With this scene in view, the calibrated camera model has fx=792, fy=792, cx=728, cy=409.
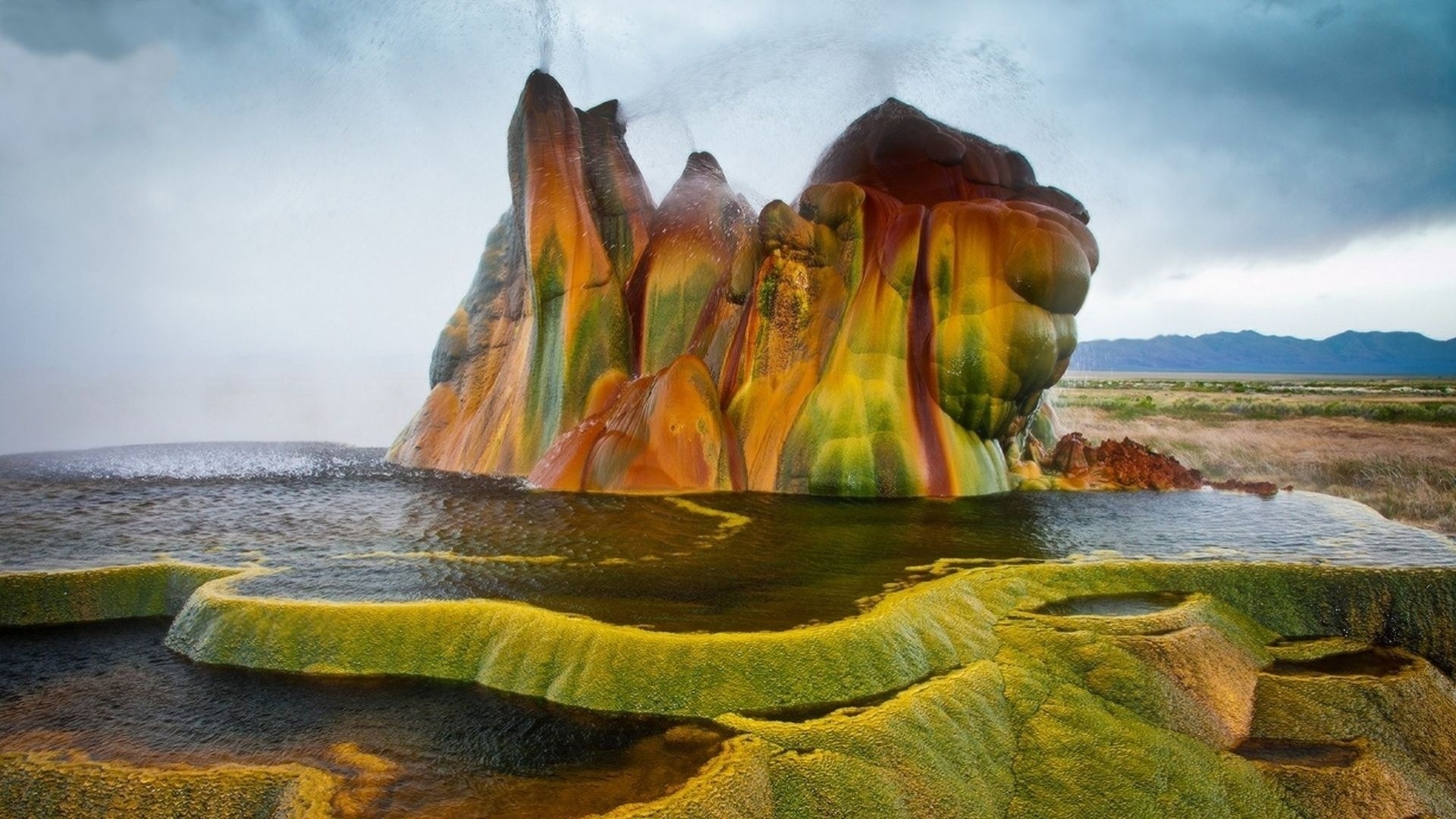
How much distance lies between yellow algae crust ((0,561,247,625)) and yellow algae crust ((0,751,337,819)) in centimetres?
400

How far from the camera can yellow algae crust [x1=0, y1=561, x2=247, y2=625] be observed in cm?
912

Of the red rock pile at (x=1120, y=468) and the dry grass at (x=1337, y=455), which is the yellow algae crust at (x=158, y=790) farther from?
the dry grass at (x=1337, y=455)

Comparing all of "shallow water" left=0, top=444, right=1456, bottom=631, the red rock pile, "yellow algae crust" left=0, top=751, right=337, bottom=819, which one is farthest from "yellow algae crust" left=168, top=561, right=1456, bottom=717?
the red rock pile

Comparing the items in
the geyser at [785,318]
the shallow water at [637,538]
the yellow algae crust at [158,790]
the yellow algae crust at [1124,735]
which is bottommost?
the yellow algae crust at [1124,735]

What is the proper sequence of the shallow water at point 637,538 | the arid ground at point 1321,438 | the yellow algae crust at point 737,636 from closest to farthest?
1. the yellow algae crust at point 737,636
2. the shallow water at point 637,538
3. the arid ground at point 1321,438

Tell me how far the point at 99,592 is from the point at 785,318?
1294 cm

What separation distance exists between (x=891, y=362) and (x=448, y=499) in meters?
9.48

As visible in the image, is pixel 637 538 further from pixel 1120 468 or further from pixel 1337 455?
pixel 1337 455

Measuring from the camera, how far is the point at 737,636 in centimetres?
724

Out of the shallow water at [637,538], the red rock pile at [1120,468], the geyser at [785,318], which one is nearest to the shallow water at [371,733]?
the shallow water at [637,538]

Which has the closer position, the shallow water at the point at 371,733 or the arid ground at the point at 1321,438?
the shallow water at the point at 371,733

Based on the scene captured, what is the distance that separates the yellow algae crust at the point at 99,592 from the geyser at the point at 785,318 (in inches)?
319

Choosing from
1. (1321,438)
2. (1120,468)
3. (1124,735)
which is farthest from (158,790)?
(1321,438)

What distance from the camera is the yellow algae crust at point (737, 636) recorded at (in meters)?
6.91
